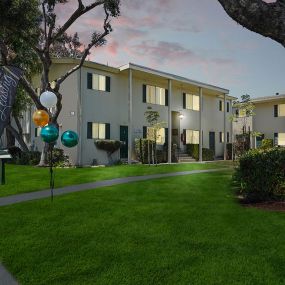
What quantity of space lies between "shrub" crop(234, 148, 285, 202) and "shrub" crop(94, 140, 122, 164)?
13.6 metres

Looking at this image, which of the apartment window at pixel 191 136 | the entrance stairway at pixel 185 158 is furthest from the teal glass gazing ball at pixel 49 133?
the apartment window at pixel 191 136

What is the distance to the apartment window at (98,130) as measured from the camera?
71.8 feet

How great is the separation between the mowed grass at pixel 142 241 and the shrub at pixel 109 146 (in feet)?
40.4

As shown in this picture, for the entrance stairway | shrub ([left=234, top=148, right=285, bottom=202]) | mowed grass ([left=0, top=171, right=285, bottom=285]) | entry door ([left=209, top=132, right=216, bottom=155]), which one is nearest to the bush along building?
the entrance stairway

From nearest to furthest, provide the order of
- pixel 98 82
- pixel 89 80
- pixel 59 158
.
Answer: pixel 59 158, pixel 89 80, pixel 98 82

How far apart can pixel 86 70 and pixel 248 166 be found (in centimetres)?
1486

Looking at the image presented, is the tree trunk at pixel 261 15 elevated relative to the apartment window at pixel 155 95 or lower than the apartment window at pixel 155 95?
lower

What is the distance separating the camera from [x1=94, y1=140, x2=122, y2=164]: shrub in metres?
22.0

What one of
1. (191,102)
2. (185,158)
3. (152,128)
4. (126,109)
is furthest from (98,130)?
(191,102)

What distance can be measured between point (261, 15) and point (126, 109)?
19.4 meters

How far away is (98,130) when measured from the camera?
2242 cm

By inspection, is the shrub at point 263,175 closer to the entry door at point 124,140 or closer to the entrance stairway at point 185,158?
the entry door at point 124,140

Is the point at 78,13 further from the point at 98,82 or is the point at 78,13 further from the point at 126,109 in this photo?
the point at 126,109

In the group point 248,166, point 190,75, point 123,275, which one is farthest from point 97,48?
point 123,275
